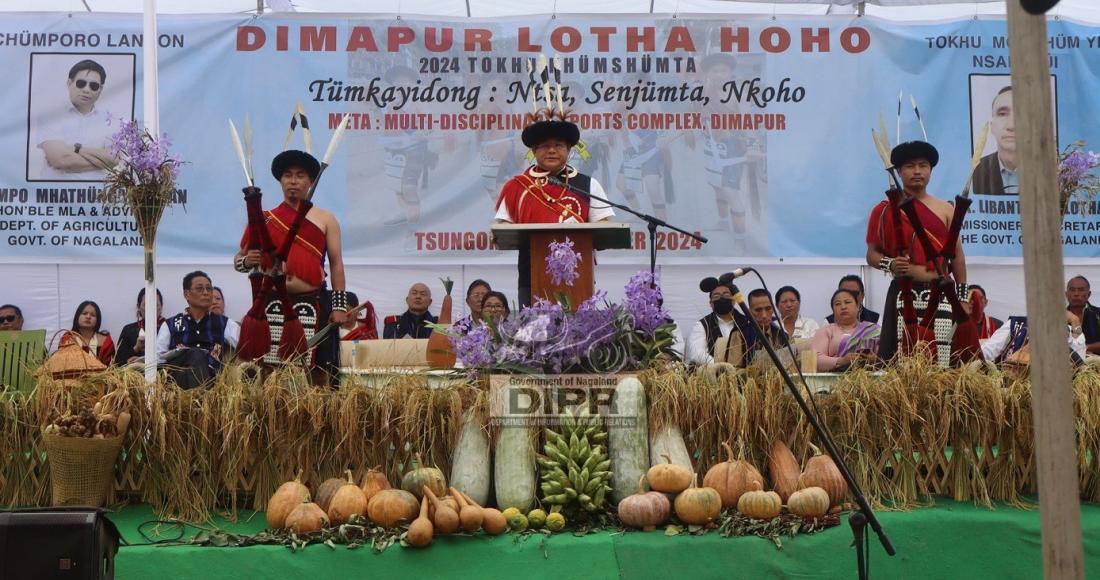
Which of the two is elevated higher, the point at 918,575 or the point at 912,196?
the point at 912,196

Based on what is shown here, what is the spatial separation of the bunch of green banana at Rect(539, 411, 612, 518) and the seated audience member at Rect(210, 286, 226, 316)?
400 cm

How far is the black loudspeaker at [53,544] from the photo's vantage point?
3.30m

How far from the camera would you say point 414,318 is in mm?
7770

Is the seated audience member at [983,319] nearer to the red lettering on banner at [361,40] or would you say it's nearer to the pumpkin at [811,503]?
the pumpkin at [811,503]

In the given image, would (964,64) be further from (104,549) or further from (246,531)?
(104,549)

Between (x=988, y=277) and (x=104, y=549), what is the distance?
21.7 feet

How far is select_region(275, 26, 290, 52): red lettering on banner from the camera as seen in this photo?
313 inches

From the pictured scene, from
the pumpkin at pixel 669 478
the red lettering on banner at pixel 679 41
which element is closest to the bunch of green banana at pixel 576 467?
the pumpkin at pixel 669 478

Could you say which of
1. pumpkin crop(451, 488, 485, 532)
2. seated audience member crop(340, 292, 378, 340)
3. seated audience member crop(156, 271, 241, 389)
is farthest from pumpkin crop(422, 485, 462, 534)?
seated audience member crop(340, 292, 378, 340)

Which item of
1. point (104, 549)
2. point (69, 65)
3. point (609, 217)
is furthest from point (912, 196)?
point (69, 65)

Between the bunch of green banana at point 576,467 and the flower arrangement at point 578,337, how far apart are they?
263 mm

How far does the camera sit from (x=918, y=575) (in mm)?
3957

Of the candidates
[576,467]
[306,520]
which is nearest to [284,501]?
[306,520]

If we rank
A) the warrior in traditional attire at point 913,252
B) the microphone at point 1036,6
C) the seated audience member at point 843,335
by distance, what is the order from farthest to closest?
the seated audience member at point 843,335 < the warrior in traditional attire at point 913,252 < the microphone at point 1036,6
